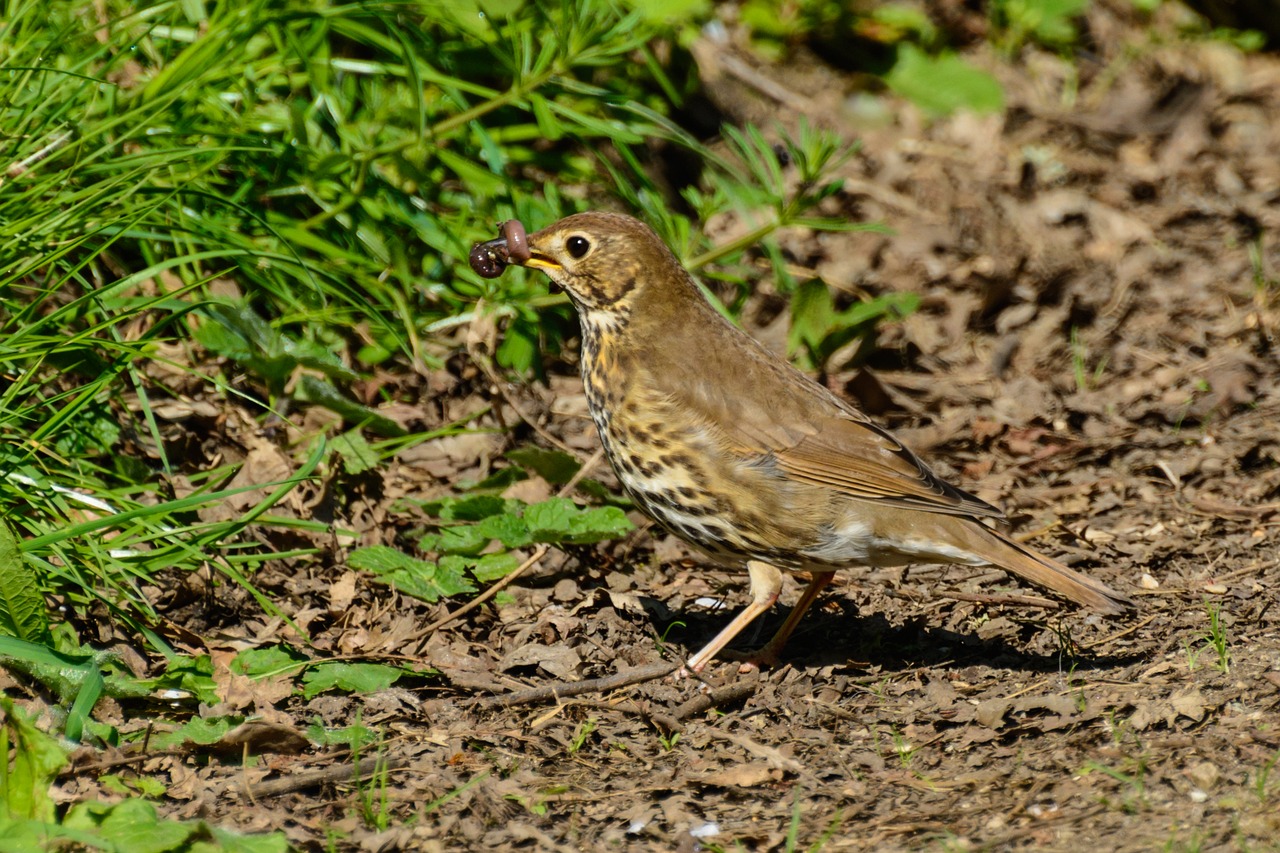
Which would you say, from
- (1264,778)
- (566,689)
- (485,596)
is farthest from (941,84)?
(1264,778)

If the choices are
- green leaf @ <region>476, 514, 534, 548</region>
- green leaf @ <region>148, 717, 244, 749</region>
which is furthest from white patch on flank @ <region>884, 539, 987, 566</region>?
green leaf @ <region>148, 717, 244, 749</region>

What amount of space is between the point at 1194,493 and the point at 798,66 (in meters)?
4.56

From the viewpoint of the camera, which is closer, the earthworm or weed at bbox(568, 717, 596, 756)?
weed at bbox(568, 717, 596, 756)

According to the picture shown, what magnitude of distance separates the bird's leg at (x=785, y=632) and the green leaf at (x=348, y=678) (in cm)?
115

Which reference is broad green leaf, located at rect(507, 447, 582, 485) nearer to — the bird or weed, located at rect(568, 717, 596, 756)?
the bird

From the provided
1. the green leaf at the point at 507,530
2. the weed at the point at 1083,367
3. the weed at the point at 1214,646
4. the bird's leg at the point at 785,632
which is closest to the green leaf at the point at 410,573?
the green leaf at the point at 507,530

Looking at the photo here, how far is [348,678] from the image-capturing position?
14.3 feet

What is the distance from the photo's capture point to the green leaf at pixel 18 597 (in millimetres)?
3949

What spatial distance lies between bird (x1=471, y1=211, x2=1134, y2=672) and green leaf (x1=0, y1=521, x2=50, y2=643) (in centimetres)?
182

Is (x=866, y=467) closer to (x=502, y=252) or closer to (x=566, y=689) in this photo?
→ (x=566, y=689)

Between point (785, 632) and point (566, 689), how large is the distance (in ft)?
3.01

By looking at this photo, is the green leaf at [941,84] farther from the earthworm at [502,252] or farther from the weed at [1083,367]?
the earthworm at [502,252]

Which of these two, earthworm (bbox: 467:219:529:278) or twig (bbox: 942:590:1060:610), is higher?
earthworm (bbox: 467:219:529:278)

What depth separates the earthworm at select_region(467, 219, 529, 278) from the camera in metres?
4.95
